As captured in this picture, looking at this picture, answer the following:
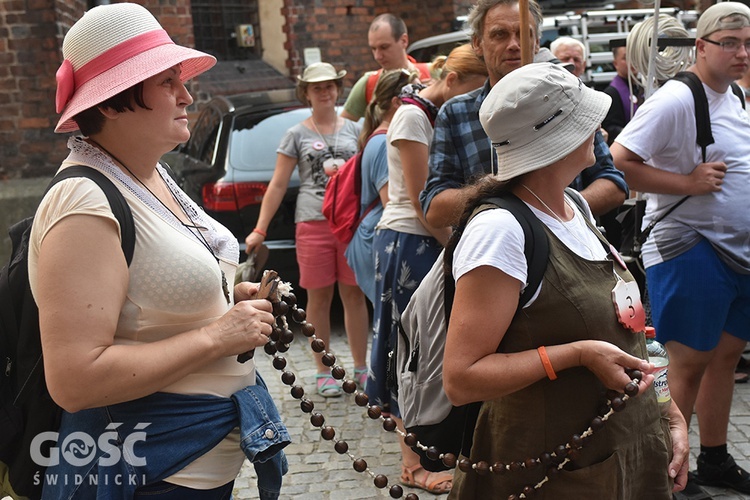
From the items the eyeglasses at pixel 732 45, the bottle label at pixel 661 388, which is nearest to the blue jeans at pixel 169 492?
the bottle label at pixel 661 388

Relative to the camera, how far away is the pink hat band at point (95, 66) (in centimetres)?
201

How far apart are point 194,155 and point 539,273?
603cm

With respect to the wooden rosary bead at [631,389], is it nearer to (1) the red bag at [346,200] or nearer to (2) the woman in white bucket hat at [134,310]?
(2) the woman in white bucket hat at [134,310]

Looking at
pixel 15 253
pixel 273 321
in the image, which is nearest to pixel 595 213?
pixel 273 321

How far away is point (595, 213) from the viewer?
322 centimetres

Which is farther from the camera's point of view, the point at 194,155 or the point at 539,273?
the point at 194,155

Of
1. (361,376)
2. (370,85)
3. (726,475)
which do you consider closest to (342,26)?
(370,85)

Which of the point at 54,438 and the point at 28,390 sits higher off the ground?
the point at 28,390

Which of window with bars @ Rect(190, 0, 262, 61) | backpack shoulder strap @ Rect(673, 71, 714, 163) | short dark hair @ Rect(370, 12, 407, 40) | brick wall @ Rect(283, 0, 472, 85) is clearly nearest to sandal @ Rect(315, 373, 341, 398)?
short dark hair @ Rect(370, 12, 407, 40)

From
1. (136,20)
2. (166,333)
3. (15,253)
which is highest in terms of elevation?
(136,20)

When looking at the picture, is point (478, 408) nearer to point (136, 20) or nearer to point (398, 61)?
point (136, 20)

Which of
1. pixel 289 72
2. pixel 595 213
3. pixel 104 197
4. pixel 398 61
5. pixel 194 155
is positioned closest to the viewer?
pixel 104 197

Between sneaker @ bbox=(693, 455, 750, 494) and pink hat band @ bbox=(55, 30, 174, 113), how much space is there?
10.1 feet

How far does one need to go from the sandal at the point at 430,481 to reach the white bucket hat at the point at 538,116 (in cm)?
224
